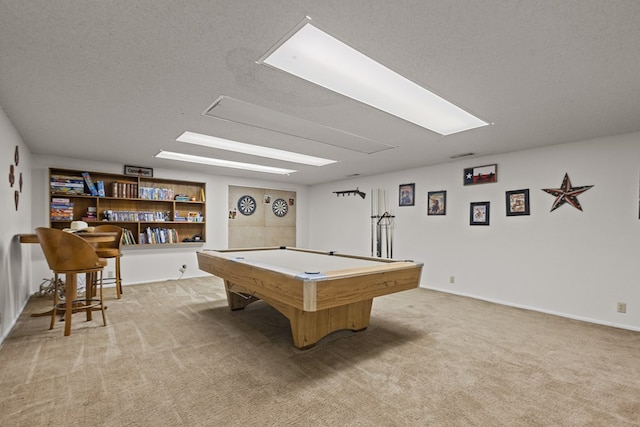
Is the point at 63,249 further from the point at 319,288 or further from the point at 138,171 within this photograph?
the point at 138,171

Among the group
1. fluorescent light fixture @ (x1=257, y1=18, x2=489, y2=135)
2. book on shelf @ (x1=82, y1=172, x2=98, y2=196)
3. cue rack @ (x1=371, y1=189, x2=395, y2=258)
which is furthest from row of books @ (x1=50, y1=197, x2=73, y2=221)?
cue rack @ (x1=371, y1=189, x2=395, y2=258)

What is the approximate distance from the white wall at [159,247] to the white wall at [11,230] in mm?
446

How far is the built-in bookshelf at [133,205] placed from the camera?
4.73 metres

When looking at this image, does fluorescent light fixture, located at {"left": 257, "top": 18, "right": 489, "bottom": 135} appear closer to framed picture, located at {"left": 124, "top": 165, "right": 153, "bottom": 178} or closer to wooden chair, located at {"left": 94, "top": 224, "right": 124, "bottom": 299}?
wooden chair, located at {"left": 94, "top": 224, "right": 124, "bottom": 299}

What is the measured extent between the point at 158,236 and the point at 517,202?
6.01 m

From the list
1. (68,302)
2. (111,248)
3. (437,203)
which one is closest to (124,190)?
(111,248)

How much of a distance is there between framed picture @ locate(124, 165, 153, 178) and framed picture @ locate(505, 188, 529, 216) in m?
6.03

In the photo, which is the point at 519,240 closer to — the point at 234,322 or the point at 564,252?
the point at 564,252

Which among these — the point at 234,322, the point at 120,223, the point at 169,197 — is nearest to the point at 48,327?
the point at 234,322

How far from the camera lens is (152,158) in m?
4.84

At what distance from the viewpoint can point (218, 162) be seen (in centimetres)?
524

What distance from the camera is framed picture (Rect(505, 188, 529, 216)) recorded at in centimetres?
412

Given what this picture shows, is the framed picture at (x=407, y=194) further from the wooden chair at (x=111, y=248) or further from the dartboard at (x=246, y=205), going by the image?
the wooden chair at (x=111, y=248)

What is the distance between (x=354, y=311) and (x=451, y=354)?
915mm
